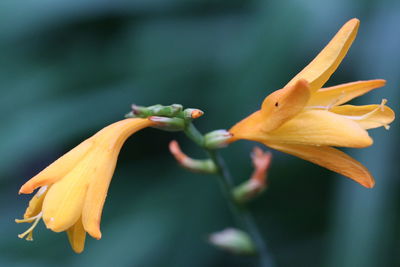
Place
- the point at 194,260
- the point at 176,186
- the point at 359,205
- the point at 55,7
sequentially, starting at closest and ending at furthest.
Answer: the point at 359,205, the point at 194,260, the point at 176,186, the point at 55,7

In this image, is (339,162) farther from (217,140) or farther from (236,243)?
(236,243)


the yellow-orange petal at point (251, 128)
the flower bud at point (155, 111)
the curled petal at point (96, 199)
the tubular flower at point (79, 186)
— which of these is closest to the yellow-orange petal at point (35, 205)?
the tubular flower at point (79, 186)

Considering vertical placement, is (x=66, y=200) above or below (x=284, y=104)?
below

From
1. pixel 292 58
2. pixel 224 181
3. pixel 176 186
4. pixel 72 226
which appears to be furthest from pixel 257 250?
pixel 292 58

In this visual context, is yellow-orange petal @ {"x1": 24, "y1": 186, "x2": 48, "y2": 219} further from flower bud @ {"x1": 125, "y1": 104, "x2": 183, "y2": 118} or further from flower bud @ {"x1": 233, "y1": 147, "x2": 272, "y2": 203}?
flower bud @ {"x1": 233, "y1": 147, "x2": 272, "y2": 203}

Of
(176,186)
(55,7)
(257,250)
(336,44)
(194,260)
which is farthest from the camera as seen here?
(55,7)

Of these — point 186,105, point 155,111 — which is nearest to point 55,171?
point 155,111

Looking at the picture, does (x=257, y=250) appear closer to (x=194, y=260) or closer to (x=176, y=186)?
(x=194, y=260)

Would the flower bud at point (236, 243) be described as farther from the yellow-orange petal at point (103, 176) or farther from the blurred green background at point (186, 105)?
the yellow-orange petal at point (103, 176)
